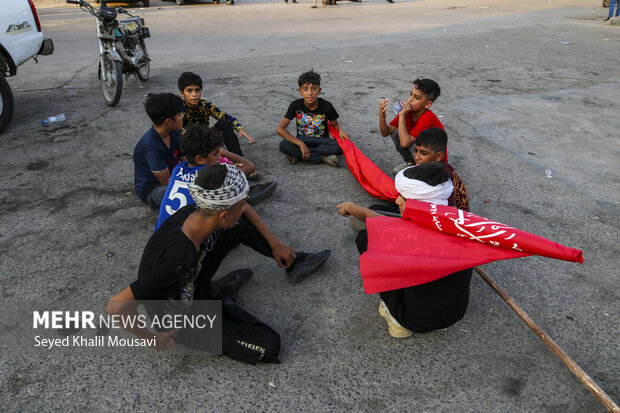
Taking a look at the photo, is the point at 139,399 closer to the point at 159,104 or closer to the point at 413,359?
the point at 413,359

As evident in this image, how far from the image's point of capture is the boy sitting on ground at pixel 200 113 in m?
4.19

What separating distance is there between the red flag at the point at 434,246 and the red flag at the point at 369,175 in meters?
1.54

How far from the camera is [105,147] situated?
504 cm

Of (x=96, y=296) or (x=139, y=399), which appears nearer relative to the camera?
(x=139, y=399)

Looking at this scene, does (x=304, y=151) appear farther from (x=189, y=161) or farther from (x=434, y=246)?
(x=434, y=246)

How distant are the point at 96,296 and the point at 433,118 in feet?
10.2

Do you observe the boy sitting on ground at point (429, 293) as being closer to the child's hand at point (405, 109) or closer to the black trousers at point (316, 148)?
the child's hand at point (405, 109)

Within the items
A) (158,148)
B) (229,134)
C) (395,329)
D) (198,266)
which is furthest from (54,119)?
(395,329)

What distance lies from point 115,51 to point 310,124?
3.63 meters

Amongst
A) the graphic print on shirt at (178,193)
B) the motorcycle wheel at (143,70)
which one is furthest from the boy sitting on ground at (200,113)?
the motorcycle wheel at (143,70)

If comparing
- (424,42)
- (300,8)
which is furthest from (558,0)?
(424,42)

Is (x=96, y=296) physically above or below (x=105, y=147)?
below

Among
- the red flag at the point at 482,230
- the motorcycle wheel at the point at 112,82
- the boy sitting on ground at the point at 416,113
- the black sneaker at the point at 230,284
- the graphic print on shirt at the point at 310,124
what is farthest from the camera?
the motorcycle wheel at the point at 112,82

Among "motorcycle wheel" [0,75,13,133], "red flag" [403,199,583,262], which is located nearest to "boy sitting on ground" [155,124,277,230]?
"red flag" [403,199,583,262]
